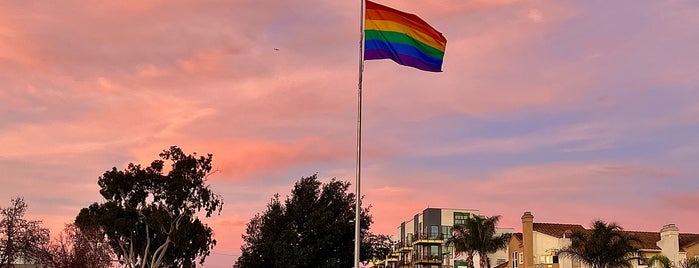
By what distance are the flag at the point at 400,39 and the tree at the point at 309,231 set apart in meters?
31.4

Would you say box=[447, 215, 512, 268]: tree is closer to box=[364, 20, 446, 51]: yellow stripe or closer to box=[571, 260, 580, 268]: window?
box=[571, 260, 580, 268]: window

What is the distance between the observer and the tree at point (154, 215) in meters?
80.1

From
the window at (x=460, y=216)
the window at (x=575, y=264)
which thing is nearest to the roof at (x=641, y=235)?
the window at (x=575, y=264)

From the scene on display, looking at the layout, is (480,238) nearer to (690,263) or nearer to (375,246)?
(690,263)

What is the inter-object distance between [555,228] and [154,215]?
4581cm

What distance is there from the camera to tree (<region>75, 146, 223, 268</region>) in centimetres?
8006

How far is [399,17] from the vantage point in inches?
1051

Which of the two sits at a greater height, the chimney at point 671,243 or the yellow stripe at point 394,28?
the yellow stripe at point 394,28

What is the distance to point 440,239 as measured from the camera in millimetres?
145000

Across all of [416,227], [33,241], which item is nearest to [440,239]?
[416,227]

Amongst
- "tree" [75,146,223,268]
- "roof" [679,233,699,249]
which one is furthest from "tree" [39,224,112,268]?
"roof" [679,233,699,249]

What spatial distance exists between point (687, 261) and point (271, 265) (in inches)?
1762

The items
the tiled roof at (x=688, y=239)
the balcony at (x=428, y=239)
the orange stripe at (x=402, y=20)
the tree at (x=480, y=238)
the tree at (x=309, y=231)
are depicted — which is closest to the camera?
the orange stripe at (x=402, y=20)

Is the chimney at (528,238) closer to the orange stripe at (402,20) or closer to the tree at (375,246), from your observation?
the tree at (375,246)
